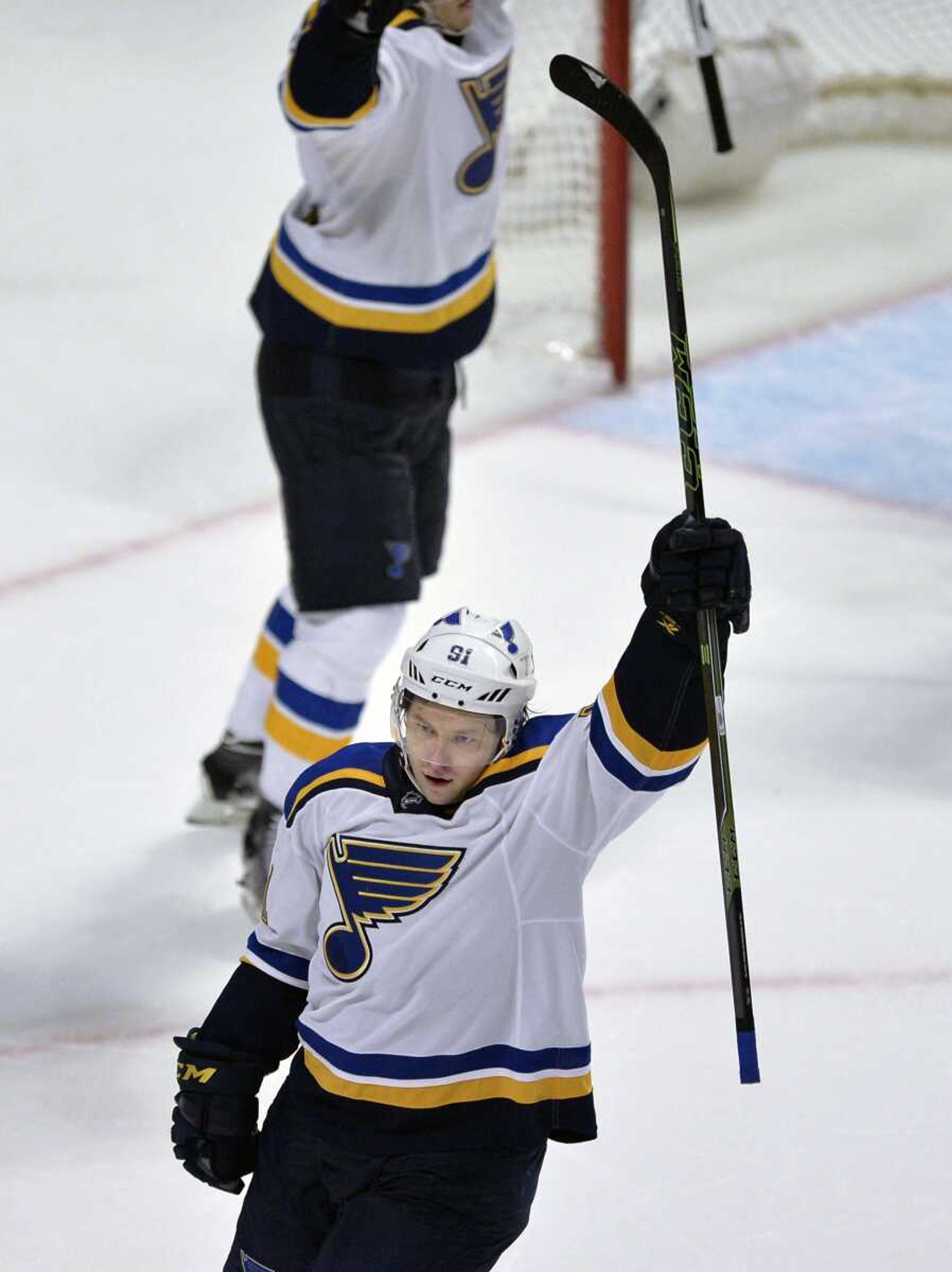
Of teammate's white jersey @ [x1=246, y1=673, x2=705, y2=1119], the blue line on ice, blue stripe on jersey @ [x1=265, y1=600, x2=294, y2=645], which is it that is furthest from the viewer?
the blue line on ice

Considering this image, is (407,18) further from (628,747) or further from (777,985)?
(628,747)

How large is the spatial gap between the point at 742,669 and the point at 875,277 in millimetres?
2471

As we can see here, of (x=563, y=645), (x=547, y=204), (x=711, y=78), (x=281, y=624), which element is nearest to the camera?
(x=711, y=78)

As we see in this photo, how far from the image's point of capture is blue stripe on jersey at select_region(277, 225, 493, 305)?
292 centimetres

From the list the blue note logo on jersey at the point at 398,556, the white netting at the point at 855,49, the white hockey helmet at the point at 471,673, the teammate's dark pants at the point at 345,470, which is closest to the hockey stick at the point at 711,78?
the teammate's dark pants at the point at 345,470

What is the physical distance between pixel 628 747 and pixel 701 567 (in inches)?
6.2

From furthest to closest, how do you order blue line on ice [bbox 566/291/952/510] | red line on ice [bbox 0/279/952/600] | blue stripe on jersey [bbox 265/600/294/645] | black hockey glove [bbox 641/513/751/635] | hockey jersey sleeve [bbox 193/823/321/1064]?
blue line on ice [bbox 566/291/952/510] < red line on ice [bbox 0/279/952/600] < blue stripe on jersey [bbox 265/600/294/645] < hockey jersey sleeve [bbox 193/823/321/1064] < black hockey glove [bbox 641/513/751/635]

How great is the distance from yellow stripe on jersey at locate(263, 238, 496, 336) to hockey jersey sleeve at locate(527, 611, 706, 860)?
4.23ft

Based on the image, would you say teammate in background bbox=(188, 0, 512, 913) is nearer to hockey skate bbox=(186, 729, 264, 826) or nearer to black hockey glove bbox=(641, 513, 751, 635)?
hockey skate bbox=(186, 729, 264, 826)

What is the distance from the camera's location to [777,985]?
2768 millimetres

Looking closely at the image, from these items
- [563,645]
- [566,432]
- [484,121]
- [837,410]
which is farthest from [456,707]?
[837,410]

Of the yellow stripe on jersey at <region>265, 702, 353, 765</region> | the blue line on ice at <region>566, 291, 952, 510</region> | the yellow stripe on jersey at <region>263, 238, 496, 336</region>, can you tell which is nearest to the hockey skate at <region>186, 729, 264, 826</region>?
the yellow stripe on jersey at <region>265, 702, 353, 765</region>

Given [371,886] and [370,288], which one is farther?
[370,288]

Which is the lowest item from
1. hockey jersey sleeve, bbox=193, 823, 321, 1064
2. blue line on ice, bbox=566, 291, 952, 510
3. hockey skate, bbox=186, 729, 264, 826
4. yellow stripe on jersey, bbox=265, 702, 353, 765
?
blue line on ice, bbox=566, 291, 952, 510
